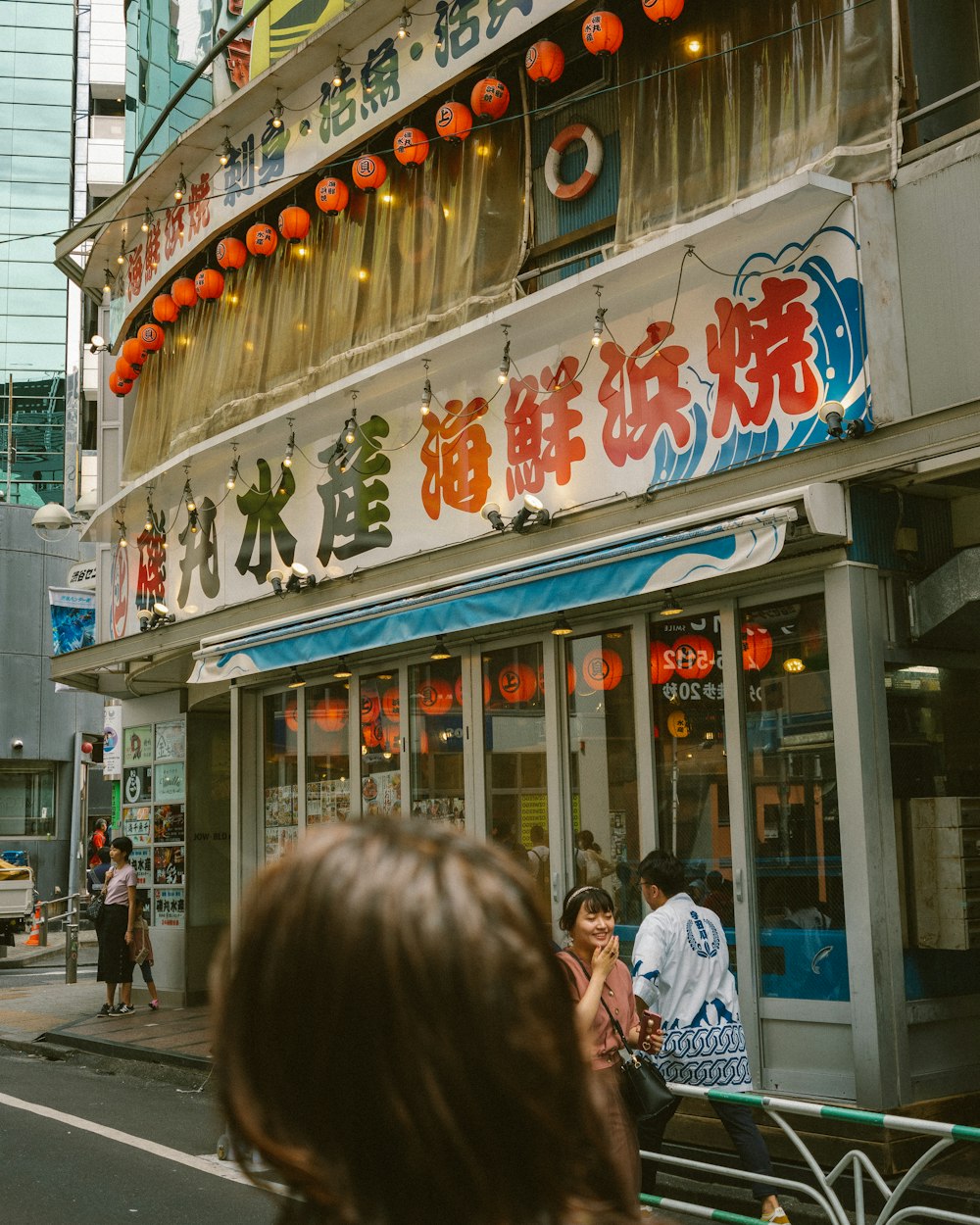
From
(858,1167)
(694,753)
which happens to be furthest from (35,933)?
(858,1167)

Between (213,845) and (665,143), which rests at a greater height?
(665,143)

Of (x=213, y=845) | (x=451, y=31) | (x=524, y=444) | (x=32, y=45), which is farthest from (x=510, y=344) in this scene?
(x=32, y=45)

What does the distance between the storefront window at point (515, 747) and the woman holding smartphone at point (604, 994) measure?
4529 mm

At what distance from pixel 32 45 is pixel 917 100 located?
164 feet

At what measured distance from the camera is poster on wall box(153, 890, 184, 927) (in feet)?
51.8

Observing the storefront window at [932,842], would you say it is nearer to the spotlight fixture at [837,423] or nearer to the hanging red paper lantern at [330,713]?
the spotlight fixture at [837,423]

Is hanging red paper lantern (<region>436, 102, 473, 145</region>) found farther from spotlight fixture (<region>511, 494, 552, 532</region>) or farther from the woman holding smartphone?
the woman holding smartphone

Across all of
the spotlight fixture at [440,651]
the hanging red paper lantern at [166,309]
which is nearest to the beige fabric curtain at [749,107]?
the spotlight fixture at [440,651]

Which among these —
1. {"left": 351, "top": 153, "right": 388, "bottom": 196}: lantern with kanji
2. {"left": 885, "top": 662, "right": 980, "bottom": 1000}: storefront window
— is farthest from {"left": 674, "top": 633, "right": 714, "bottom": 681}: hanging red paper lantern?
{"left": 351, "top": 153, "right": 388, "bottom": 196}: lantern with kanji

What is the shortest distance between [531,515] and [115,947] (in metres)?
7.80

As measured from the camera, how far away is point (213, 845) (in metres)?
16.1

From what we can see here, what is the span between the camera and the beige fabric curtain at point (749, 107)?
8.52m

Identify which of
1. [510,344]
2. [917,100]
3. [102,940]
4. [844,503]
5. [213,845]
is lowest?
[102,940]

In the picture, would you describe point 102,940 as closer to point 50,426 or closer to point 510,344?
point 510,344
